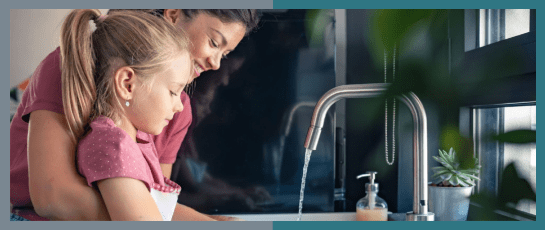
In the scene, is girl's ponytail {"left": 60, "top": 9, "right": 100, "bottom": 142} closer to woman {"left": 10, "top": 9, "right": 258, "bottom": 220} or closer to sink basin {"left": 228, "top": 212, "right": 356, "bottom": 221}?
woman {"left": 10, "top": 9, "right": 258, "bottom": 220}

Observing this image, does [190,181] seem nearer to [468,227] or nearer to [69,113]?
[69,113]

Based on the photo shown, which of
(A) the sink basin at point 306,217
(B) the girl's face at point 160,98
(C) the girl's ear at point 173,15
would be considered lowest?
(A) the sink basin at point 306,217

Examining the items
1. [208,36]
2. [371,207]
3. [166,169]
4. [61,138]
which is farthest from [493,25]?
[61,138]

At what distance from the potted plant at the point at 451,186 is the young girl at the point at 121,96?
50 centimetres

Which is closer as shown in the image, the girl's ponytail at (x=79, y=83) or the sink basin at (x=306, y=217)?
the girl's ponytail at (x=79, y=83)

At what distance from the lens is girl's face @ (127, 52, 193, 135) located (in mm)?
780

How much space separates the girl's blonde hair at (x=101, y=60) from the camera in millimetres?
760

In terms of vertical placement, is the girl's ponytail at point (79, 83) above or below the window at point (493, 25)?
below

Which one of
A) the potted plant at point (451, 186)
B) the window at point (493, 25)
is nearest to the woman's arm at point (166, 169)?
the potted plant at point (451, 186)

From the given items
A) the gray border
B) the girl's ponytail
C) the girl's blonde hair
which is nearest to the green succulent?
the gray border

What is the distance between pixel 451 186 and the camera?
32.9 inches
